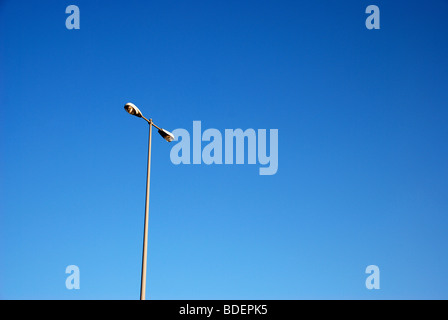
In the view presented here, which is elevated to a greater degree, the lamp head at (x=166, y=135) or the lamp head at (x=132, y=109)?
the lamp head at (x=132, y=109)

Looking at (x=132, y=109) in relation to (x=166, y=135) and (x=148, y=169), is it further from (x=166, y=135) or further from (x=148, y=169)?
(x=148, y=169)

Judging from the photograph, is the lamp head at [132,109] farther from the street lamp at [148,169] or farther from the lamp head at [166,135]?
the lamp head at [166,135]

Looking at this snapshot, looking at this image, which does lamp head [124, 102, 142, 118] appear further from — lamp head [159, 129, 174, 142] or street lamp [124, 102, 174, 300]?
lamp head [159, 129, 174, 142]

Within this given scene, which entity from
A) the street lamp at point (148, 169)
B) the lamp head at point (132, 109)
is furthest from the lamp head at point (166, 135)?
the lamp head at point (132, 109)

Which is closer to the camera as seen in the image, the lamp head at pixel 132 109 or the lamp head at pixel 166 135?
the lamp head at pixel 132 109

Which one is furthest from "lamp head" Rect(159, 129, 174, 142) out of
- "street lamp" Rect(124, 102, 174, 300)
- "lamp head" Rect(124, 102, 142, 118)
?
"lamp head" Rect(124, 102, 142, 118)

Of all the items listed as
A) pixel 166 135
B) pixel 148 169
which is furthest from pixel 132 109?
pixel 148 169

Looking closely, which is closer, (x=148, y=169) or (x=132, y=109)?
(x=132, y=109)

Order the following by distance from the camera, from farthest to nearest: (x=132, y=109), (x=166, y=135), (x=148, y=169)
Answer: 1. (x=166, y=135)
2. (x=148, y=169)
3. (x=132, y=109)

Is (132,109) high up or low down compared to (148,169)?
up

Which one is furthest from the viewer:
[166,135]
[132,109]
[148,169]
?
[166,135]
